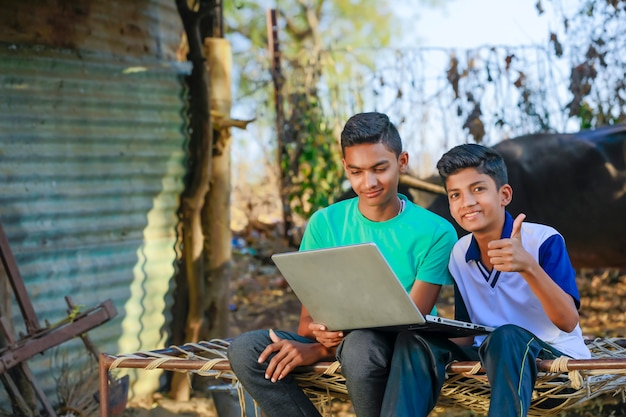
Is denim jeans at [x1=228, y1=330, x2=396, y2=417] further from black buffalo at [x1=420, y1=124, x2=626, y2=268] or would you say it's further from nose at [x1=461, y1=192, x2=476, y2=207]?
black buffalo at [x1=420, y1=124, x2=626, y2=268]

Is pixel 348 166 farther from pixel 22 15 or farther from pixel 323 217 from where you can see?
pixel 22 15

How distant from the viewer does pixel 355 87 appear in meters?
7.90

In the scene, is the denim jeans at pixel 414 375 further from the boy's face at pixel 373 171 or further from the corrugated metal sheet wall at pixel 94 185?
the corrugated metal sheet wall at pixel 94 185

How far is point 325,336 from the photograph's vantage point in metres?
3.10

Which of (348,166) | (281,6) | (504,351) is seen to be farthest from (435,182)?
(281,6)

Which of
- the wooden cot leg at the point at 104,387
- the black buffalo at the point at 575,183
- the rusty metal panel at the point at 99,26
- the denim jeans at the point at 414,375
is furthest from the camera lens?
the black buffalo at the point at 575,183

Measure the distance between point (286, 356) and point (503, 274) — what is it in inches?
29.3

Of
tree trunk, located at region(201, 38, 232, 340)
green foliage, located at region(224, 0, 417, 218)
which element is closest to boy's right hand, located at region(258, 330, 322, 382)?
tree trunk, located at region(201, 38, 232, 340)

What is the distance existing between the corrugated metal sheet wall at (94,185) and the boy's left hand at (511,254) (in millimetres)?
2821

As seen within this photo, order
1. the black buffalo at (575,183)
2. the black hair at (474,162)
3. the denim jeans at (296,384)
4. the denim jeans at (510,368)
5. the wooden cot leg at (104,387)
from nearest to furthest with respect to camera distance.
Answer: the denim jeans at (510,368) < the denim jeans at (296,384) < the black hair at (474,162) < the wooden cot leg at (104,387) < the black buffalo at (575,183)

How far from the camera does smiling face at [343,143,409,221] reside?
3.17 metres

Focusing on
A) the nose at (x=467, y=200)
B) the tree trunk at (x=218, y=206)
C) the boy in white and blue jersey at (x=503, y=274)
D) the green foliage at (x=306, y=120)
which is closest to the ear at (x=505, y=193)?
the boy in white and blue jersey at (x=503, y=274)

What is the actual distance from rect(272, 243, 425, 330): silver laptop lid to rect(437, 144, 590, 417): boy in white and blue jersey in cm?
30

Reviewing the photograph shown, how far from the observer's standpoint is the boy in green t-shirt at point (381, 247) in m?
3.13
